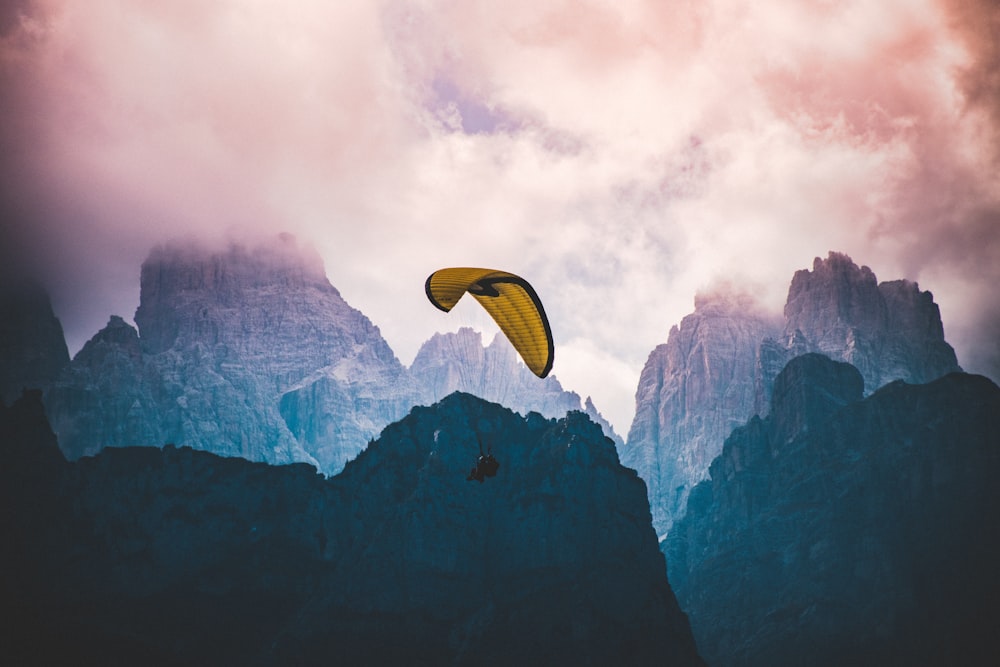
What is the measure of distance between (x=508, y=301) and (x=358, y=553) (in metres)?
98.2

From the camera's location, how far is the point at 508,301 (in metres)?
61.1

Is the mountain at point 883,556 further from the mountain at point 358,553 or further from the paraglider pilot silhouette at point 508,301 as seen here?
the paraglider pilot silhouette at point 508,301

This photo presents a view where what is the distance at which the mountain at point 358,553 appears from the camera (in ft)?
436

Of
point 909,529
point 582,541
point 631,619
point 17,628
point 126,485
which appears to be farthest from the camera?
point 909,529

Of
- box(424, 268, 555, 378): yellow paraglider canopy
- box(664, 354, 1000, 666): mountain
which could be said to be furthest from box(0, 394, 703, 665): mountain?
box(424, 268, 555, 378): yellow paraglider canopy

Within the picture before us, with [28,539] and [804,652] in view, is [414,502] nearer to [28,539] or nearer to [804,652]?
[28,539]

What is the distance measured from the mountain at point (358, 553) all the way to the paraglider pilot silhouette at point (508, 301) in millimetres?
79972

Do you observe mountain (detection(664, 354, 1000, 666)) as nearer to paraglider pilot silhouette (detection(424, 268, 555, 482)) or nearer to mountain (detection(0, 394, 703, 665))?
mountain (detection(0, 394, 703, 665))

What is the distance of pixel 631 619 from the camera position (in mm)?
138375

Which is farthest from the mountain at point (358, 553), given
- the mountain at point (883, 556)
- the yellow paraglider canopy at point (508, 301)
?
the yellow paraglider canopy at point (508, 301)

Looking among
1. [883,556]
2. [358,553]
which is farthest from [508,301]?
[883,556]

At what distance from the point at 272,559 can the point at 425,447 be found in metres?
30.6

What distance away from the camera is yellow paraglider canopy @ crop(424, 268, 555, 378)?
5803 centimetres

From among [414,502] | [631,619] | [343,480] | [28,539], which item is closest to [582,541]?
[631,619]
